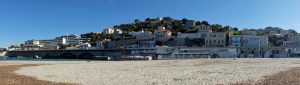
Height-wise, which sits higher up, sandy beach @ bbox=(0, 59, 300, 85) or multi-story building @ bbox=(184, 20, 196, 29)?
multi-story building @ bbox=(184, 20, 196, 29)

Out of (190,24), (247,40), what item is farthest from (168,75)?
(190,24)

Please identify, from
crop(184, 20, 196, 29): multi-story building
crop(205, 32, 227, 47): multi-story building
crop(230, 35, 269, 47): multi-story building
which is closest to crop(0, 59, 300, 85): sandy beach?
crop(230, 35, 269, 47): multi-story building

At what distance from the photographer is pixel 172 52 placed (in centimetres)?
9494

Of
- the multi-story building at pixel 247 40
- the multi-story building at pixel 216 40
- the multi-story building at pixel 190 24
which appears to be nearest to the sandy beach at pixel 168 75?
the multi-story building at pixel 247 40

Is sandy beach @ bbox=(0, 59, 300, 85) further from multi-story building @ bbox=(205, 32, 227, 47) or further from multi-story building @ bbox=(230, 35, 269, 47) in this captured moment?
multi-story building @ bbox=(205, 32, 227, 47)

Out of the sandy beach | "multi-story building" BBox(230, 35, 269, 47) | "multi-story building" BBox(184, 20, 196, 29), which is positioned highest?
"multi-story building" BBox(184, 20, 196, 29)

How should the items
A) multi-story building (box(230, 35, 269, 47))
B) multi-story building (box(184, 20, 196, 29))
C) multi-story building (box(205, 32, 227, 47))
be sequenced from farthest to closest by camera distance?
1. multi-story building (box(184, 20, 196, 29))
2. multi-story building (box(205, 32, 227, 47))
3. multi-story building (box(230, 35, 269, 47))

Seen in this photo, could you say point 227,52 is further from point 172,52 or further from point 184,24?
point 184,24

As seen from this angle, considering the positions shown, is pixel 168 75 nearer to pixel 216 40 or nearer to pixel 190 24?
pixel 216 40

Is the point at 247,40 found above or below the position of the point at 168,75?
above

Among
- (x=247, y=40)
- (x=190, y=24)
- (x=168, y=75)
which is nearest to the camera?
(x=168, y=75)

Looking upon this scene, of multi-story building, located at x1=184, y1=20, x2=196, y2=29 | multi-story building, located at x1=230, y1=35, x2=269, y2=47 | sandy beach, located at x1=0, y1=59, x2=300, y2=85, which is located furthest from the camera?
multi-story building, located at x1=184, y1=20, x2=196, y2=29

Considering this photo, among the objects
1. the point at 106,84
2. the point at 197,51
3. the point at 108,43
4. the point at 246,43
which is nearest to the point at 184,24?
the point at 108,43

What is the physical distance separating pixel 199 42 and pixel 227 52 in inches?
1157
